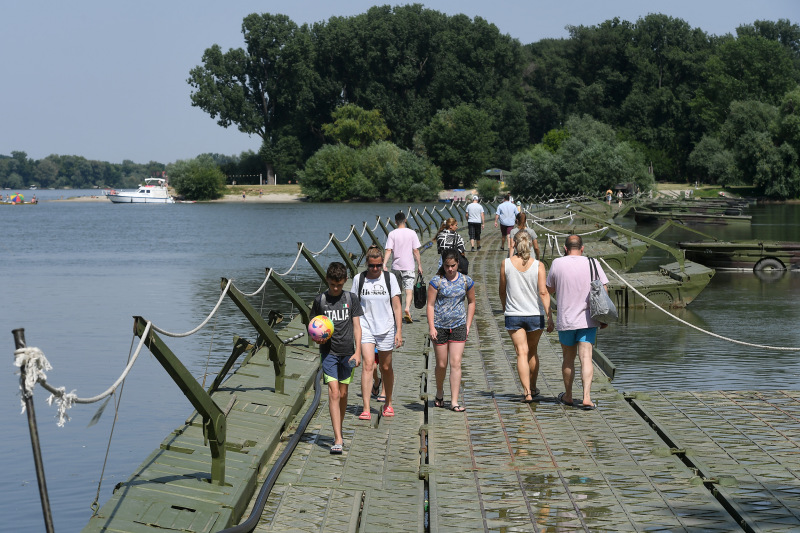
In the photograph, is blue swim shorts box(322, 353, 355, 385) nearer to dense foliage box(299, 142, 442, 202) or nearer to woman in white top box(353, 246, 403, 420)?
woman in white top box(353, 246, 403, 420)

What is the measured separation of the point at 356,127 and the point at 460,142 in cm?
→ 1336

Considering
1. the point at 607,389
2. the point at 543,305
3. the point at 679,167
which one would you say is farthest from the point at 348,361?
the point at 679,167

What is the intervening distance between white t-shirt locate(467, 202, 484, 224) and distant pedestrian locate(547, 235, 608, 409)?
19419mm

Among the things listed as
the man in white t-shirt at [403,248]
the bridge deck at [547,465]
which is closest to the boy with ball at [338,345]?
the bridge deck at [547,465]

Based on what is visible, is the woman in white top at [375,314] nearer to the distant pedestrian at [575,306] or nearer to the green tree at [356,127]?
the distant pedestrian at [575,306]

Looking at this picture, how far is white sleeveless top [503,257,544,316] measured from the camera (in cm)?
1114

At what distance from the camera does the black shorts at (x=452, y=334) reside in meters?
10.8

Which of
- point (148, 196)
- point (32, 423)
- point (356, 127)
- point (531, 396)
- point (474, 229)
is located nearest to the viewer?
point (32, 423)

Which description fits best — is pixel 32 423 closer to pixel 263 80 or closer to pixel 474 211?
pixel 474 211

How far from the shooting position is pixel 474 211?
3086 cm

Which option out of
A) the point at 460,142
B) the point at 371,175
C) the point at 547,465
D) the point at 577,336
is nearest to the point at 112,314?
the point at 577,336

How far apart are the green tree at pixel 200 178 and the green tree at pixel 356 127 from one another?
1709 cm

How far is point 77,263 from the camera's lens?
4738 cm

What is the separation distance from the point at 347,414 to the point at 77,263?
3927 centimetres
